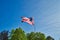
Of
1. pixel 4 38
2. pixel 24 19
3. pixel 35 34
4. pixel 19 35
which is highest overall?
pixel 4 38

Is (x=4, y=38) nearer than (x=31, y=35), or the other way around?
(x=31, y=35)

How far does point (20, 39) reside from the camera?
2756 inches

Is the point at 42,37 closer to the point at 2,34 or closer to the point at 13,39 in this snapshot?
the point at 13,39

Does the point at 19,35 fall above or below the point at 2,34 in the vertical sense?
below

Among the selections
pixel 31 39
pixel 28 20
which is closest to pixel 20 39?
pixel 31 39

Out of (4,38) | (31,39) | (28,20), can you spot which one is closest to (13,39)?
(31,39)

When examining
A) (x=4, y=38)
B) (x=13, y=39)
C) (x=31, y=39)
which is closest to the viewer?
(x=13, y=39)

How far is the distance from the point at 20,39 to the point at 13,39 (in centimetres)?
268

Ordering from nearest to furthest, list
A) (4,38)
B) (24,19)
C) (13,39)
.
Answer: (24,19)
(13,39)
(4,38)

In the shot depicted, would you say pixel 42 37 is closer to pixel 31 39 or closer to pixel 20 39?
pixel 31 39

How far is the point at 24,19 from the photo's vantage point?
53.0m

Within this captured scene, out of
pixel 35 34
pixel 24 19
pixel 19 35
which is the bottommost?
pixel 24 19

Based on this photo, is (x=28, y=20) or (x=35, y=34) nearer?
(x=28, y=20)

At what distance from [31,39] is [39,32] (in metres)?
6.77
